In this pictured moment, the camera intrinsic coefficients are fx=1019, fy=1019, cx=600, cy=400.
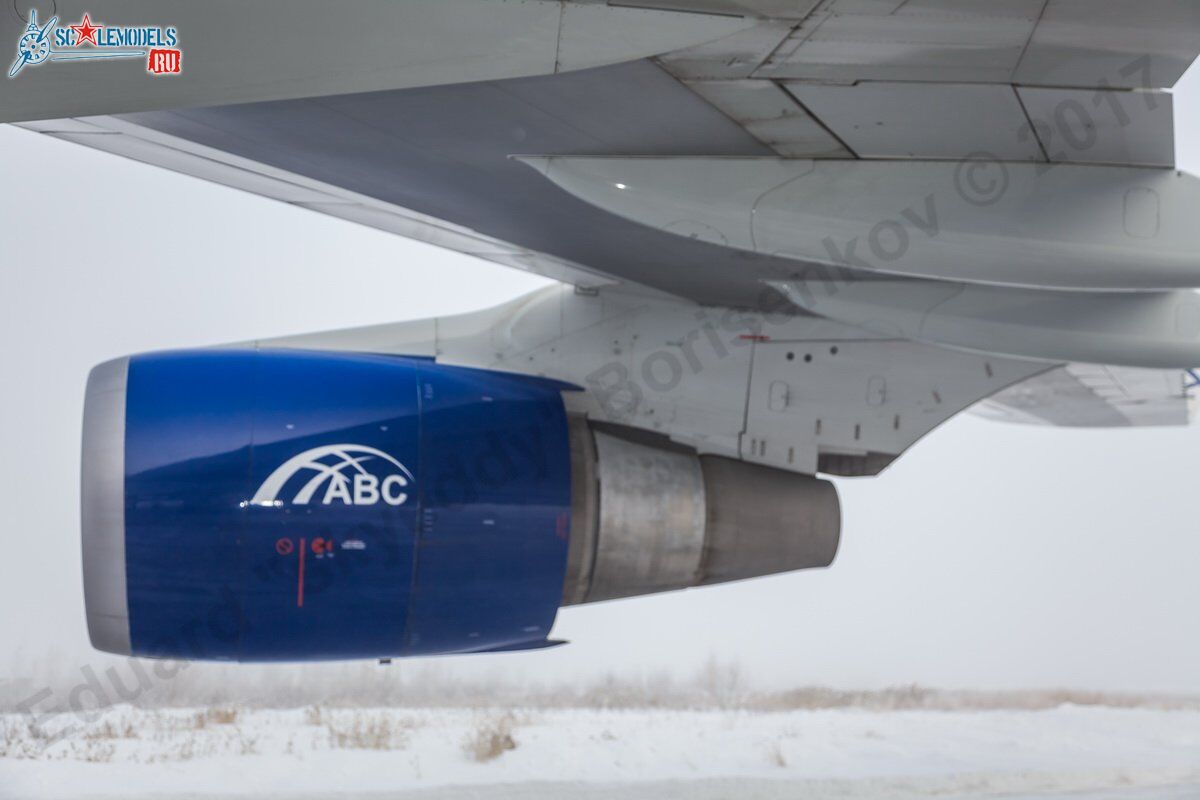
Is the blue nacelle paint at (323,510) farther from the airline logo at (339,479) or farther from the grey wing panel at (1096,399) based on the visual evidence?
the grey wing panel at (1096,399)

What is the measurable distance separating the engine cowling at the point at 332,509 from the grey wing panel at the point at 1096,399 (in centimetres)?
188

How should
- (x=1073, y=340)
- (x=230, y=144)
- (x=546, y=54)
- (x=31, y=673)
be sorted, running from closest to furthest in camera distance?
(x=546, y=54) → (x=230, y=144) → (x=1073, y=340) → (x=31, y=673)

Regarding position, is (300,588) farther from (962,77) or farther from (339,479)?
(962,77)

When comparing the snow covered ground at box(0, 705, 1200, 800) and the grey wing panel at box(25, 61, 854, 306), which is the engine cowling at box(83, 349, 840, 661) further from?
the snow covered ground at box(0, 705, 1200, 800)

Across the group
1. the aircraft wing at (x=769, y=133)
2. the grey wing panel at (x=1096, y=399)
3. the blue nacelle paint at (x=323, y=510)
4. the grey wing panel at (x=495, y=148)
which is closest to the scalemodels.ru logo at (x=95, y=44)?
the aircraft wing at (x=769, y=133)

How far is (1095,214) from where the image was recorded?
7.56ft

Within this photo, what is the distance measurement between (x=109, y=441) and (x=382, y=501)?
881mm

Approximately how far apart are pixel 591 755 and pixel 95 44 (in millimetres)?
4814

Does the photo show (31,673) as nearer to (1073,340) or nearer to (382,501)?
(382,501)

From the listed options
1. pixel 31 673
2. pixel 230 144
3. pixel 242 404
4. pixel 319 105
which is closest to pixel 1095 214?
pixel 319 105

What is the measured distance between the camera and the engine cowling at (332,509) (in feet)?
10.7

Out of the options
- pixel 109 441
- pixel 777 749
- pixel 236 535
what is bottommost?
pixel 777 749

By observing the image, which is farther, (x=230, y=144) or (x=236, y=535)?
(x=236, y=535)

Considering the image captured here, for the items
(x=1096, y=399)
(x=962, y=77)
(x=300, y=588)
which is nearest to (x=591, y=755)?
(x=300, y=588)
